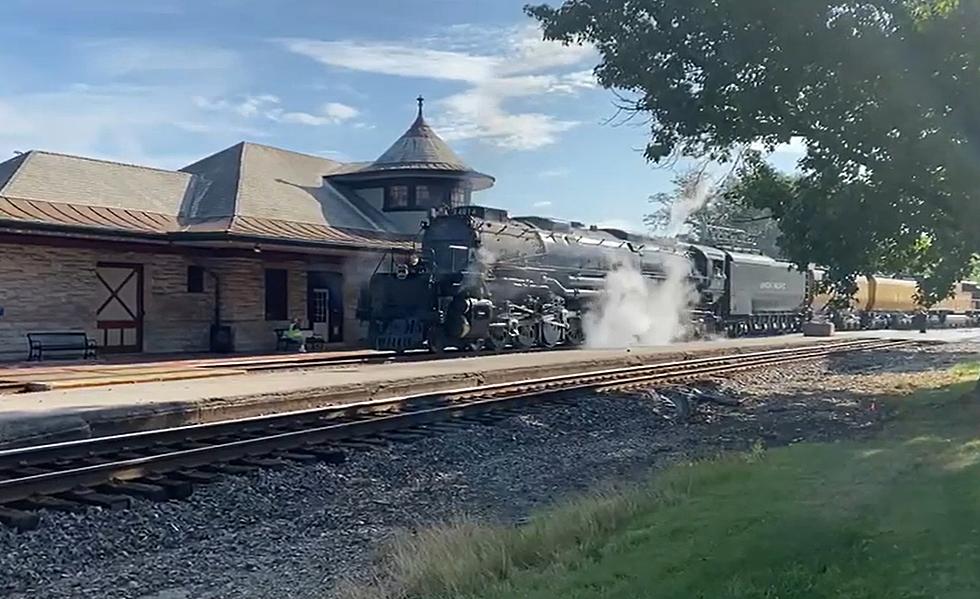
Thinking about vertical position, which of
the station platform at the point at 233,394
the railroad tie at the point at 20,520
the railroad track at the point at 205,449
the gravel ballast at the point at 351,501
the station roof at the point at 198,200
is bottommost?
the gravel ballast at the point at 351,501

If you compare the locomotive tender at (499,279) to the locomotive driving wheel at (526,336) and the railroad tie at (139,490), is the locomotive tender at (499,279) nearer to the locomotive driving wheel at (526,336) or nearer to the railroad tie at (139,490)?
the locomotive driving wheel at (526,336)

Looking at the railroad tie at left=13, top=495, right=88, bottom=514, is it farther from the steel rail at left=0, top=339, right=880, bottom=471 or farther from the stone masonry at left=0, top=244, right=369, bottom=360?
the stone masonry at left=0, top=244, right=369, bottom=360

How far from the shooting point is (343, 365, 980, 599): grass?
5254 mm

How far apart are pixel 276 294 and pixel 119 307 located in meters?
4.87

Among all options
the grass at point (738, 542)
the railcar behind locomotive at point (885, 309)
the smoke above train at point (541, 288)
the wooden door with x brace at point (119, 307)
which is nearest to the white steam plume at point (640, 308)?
the smoke above train at point (541, 288)

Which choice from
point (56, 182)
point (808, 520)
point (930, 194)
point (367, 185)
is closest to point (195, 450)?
point (808, 520)

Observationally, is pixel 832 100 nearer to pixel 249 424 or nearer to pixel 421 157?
pixel 249 424

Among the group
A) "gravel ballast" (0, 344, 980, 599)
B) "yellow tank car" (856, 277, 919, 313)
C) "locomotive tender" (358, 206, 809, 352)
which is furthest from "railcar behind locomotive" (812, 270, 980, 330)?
"gravel ballast" (0, 344, 980, 599)

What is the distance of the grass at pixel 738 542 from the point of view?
5.25m

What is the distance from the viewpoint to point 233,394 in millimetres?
13961

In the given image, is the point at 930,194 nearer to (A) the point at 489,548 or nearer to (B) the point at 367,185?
(A) the point at 489,548

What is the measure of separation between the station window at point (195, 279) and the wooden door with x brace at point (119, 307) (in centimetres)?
158

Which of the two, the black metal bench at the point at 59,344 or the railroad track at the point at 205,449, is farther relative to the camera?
the black metal bench at the point at 59,344

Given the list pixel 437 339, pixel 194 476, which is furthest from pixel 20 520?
pixel 437 339
